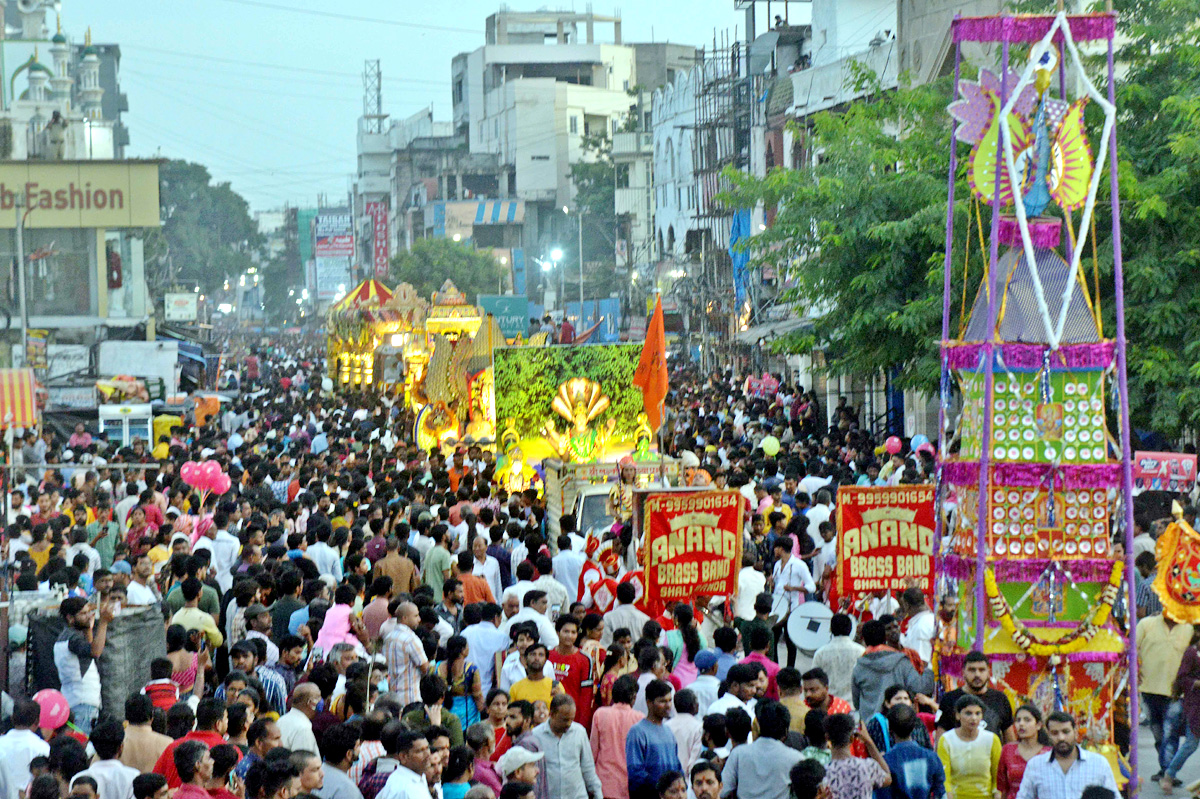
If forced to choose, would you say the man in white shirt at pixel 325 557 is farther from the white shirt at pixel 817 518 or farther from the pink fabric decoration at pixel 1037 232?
the pink fabric decoration at pixel 1037 232

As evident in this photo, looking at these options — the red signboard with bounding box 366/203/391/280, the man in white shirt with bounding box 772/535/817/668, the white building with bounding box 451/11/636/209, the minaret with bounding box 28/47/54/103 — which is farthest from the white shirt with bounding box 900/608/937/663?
the red signboard with bounding box 366/203/391/280

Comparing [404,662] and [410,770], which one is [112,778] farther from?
[404,662]

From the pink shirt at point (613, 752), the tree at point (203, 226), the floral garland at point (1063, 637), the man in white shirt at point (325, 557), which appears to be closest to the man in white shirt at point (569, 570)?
the man in white shirt at point (325, 557)

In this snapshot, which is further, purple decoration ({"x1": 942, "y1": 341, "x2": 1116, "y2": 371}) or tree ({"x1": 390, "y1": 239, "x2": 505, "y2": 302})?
tree ({"x1": 390, "y1": 239, "x2": 505, "y2": 302})

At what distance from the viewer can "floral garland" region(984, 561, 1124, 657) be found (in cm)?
988

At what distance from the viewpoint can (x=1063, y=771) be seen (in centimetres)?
761

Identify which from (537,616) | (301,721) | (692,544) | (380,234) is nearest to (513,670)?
(537,616)

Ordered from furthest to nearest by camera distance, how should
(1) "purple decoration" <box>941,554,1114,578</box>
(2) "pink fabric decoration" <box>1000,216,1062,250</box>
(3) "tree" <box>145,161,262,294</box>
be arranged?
(3) "tree" <box>145,161,262,294</box>
(2) "pink fabric decoration" <box>1000,216,1062,250</box>
(1) "purple decoration" <box>941,554,1114,578</box>

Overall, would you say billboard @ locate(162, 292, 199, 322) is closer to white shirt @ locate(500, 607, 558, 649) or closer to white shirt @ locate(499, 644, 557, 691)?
white shirt @ locate(500, 607, 558, 649)

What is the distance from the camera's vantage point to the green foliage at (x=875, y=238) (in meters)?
20.0

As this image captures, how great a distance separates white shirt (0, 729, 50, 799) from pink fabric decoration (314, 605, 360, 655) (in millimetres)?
2251

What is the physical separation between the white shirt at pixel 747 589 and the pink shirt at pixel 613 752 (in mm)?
3726

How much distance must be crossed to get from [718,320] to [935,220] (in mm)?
26712

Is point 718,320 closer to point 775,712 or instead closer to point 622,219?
point 622,219
